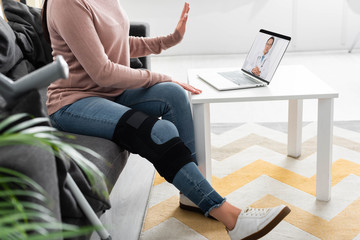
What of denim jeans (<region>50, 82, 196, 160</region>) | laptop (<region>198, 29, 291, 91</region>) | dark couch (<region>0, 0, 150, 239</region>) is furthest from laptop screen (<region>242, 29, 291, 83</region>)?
A: dark couch (<region>0, 0, 150, 239</region>)

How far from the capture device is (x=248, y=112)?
284cm

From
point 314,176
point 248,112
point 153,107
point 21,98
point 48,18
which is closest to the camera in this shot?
point 21,98

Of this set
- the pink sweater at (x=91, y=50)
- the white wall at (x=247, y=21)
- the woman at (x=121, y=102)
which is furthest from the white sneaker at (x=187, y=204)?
the white wall at (x=247, y=21)

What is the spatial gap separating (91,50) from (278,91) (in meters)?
0.68

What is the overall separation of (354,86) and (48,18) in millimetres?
2500

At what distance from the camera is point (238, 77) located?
1810 mm

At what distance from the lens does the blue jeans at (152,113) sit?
1.36 meters

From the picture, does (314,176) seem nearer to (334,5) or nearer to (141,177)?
(141,177)

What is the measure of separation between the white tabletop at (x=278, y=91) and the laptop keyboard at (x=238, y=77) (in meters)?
0.07

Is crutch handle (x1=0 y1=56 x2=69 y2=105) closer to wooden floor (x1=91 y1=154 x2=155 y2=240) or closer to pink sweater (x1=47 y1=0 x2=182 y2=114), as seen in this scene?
pink sweater (x1=47 y1=0 x2=182 y2=114)

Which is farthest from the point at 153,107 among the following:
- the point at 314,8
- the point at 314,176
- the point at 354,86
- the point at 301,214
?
the point at 314,8

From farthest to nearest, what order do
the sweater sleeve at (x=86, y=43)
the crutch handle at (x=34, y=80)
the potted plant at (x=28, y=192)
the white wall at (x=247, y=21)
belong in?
the white wall at (x=247, y=21), the sweater sleeve at (x=86, y=43), the crutch handle at (x=34, y=80), the potted plant at (x=28, y=192)

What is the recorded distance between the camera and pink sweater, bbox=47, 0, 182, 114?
4.60ft

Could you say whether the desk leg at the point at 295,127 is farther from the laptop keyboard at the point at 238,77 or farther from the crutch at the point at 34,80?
the crutch at the point at 34,80
